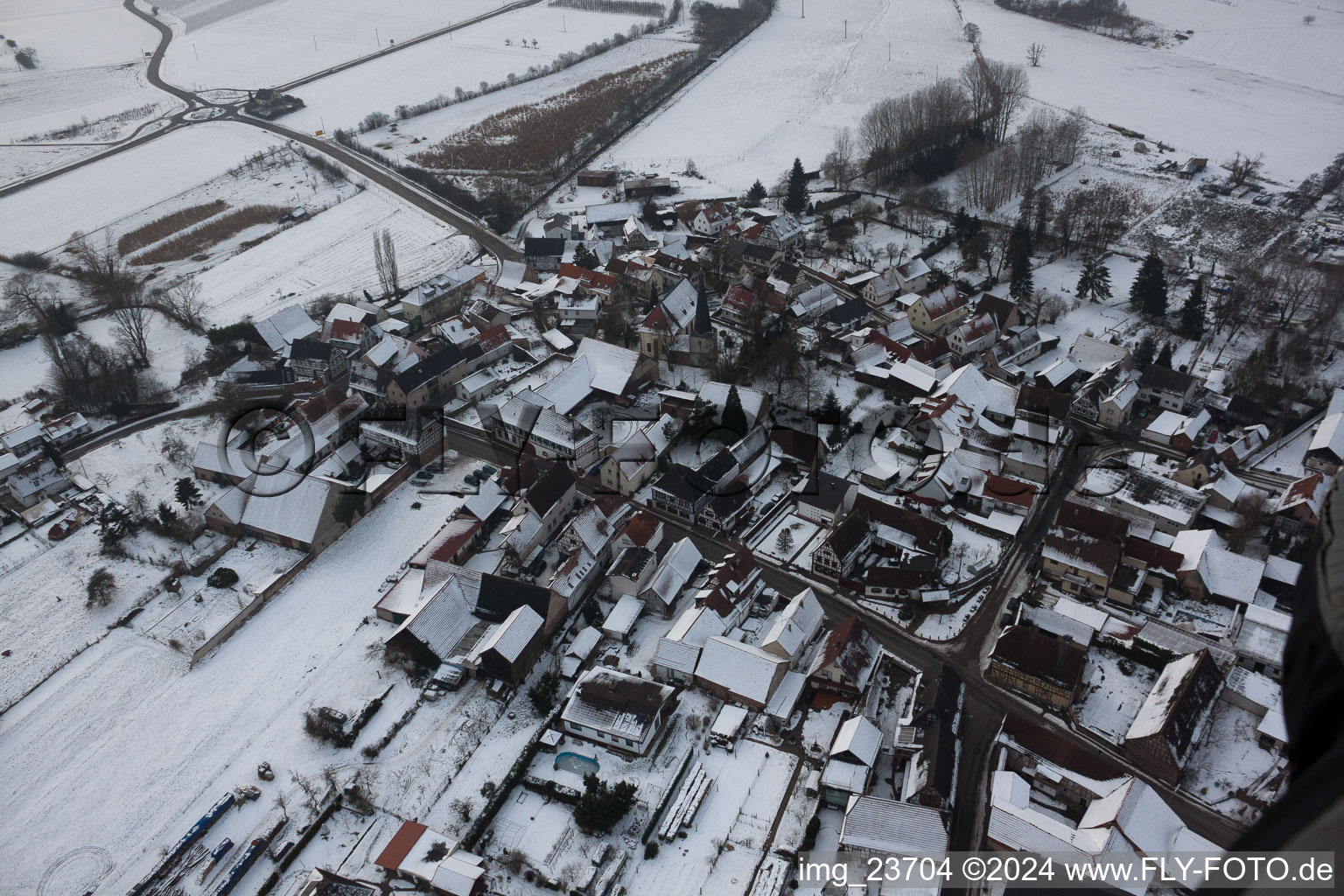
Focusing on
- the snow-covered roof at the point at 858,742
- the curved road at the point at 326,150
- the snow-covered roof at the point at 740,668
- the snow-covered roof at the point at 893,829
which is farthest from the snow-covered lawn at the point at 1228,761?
the curved road at the point at 326,150

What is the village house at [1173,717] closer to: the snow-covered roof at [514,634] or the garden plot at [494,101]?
the snow-covered roof at [514,634]

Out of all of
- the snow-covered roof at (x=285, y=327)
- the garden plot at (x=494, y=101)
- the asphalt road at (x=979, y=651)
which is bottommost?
the asphalt road at (x=979, y=651)

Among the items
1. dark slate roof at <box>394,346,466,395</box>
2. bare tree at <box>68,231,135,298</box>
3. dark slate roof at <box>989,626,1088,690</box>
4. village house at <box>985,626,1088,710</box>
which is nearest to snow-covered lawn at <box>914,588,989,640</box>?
village house at <box>985,626,1088,710</box>

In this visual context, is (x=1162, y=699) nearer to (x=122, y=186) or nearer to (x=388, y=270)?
(x=388, y=270)

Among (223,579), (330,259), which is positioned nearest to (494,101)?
(330,259)

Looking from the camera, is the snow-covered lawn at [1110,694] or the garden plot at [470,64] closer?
the snow-covered lawn at [1110,694]

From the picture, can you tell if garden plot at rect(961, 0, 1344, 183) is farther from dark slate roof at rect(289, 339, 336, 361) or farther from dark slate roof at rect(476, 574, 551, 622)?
dark slate roof at rect(289, 339, 336, 361)

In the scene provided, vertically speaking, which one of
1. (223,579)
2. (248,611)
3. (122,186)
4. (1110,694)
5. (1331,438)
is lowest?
(248,611)
